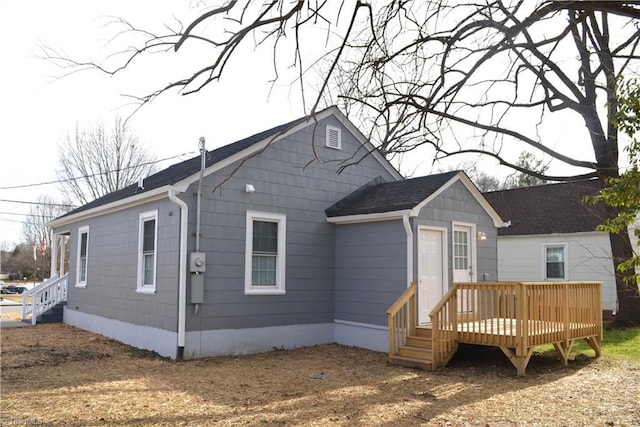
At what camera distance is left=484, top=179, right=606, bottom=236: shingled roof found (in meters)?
17.4

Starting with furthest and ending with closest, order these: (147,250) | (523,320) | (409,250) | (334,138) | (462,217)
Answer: (334,138), (462,217), (147,250), (409,250), (523,320)

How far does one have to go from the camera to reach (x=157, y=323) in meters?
10.0

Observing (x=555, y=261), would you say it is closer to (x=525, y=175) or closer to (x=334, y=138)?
(x=334, y=138)

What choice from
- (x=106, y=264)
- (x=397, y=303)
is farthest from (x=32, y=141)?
(x=397, y=303)

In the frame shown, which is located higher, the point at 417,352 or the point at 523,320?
the point at 523,320

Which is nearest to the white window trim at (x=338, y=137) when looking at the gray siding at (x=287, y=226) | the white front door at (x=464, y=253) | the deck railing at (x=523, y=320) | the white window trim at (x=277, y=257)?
the gray siding at (x=287, y=226)

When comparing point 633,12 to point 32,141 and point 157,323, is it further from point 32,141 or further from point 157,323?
point 32,141

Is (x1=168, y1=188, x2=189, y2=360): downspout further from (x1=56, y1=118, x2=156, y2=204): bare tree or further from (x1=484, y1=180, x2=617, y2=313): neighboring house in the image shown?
(x1=56, y1=118, x2=156, y2=204): bare tree

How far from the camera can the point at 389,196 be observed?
37.0 ft

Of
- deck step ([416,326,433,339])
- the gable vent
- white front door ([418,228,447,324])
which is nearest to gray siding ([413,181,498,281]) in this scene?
white front door ([418,228,447,324])

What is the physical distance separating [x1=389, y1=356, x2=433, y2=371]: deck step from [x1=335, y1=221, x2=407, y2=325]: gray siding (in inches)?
50.3

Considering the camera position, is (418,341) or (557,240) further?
(557,240)

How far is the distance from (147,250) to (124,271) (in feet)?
4.39

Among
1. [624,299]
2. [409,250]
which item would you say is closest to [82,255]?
[409,250]
